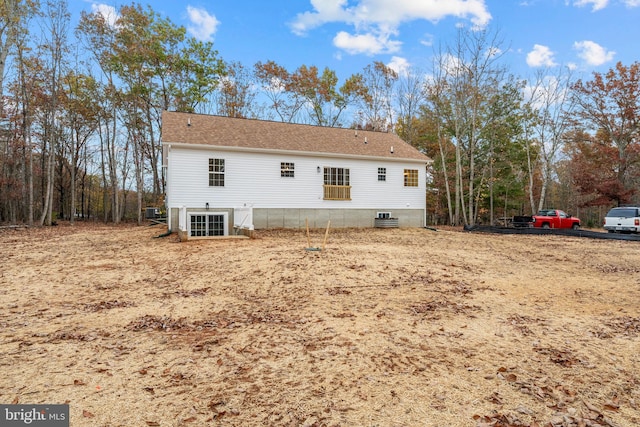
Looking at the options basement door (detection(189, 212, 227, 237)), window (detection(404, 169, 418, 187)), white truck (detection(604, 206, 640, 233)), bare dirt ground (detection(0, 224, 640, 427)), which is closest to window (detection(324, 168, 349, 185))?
window (detection(404, 169, 418, 187))

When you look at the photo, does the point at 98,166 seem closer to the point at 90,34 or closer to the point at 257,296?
the point at 90,34

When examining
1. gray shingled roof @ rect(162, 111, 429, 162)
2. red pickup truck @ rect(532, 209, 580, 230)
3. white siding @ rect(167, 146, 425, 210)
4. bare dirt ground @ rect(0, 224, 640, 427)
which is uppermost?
gray shingled roof @ rect(162, 111, 429, 162)

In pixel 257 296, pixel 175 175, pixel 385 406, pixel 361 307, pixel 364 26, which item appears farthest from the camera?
pixel 364 26

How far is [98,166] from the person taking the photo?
3038 cm

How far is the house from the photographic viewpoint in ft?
49.3

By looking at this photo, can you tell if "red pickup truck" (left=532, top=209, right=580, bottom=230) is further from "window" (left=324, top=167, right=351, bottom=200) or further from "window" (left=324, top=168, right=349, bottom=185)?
"window" (left=324, top=168, right=349, bottom=185)

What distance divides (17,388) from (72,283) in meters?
4.65

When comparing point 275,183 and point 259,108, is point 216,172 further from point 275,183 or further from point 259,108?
point 259,108

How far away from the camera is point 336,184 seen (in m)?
18.0

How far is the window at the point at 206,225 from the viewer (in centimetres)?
1488

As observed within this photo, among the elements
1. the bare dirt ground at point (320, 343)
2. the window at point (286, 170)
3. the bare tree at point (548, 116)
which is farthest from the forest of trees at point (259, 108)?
the bare dirt ground at point (320, 343)

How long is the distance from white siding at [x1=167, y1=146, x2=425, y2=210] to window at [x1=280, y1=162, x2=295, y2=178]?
6.5 inches

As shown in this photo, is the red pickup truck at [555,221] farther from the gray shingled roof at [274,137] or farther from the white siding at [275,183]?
the gray shingled roof at [274,137]

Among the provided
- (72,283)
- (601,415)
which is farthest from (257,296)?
(601,415)
